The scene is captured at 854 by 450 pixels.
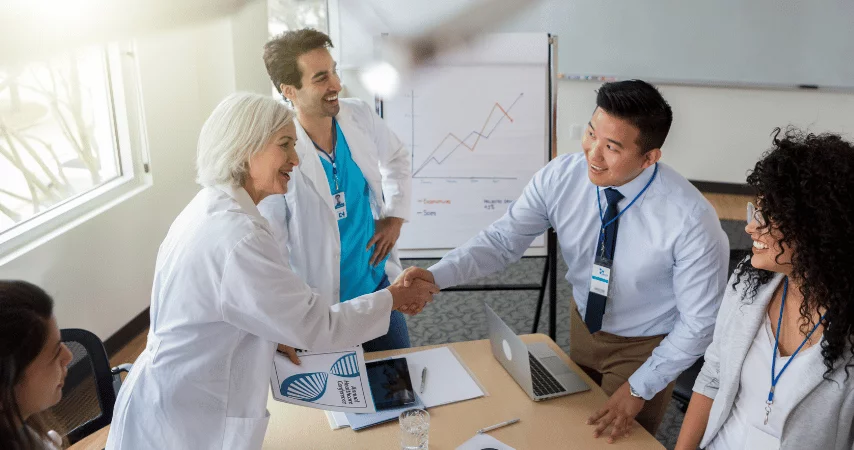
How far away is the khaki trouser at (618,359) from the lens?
6.53 feet

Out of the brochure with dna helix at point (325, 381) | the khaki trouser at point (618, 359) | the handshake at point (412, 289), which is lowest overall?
the khaki trouser at point (618, 359)

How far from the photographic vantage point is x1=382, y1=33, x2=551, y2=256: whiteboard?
312 cm

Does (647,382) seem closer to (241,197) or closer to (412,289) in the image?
(412,289)

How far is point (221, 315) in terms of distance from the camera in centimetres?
153

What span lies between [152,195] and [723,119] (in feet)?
13.5

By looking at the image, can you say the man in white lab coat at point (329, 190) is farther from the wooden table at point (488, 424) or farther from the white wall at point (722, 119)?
the white wall at point (722, 119)

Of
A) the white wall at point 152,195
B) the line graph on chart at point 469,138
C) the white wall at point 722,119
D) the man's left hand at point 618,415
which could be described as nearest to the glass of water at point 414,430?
the man's left hand at point 618,415

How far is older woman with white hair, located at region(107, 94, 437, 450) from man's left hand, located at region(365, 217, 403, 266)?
2.83 feet

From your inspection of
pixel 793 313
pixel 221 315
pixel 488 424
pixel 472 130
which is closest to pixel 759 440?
pixel 793 313

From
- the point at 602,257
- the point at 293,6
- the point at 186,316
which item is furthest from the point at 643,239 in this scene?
the point at 293,6

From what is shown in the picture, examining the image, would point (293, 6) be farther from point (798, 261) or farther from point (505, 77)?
point (798, 261)

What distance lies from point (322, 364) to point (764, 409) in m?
1.00

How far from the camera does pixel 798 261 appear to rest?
4.53 feet

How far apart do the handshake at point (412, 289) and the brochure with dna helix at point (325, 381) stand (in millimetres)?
261
